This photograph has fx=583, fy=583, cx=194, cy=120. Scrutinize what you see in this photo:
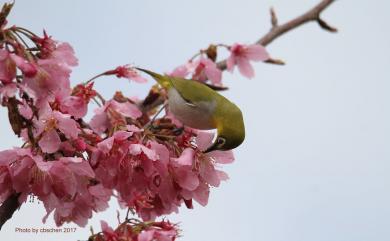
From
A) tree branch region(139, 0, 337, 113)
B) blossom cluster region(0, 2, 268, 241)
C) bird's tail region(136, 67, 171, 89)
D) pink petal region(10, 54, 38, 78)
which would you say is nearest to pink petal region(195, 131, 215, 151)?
blossom cluster region(0, 2, 268, 241)

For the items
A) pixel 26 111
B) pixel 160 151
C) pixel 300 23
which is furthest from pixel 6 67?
pixel 300 23

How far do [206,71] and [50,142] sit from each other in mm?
1218

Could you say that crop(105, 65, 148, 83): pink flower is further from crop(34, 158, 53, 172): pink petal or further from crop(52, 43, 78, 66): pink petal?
crop(34, 158, 53, 172): pink petal

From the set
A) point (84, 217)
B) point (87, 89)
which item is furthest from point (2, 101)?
point (84, 217)

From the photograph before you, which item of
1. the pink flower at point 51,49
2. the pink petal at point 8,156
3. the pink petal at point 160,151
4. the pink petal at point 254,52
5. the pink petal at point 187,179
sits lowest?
the pink petal at point 187,179

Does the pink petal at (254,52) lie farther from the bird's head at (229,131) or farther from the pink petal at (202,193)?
the pink petal at (202,193)

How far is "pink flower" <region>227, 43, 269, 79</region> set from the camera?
402cm

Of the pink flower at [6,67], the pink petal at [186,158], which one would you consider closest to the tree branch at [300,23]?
the pink petal at [186,158]

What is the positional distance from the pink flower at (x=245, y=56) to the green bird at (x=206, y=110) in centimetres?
78

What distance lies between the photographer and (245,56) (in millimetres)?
4152

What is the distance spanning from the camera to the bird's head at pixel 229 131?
3.10 metres

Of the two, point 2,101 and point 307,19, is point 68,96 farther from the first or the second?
point 307,19

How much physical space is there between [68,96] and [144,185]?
2.12 feet

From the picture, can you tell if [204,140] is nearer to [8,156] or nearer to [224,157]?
[224,157]
